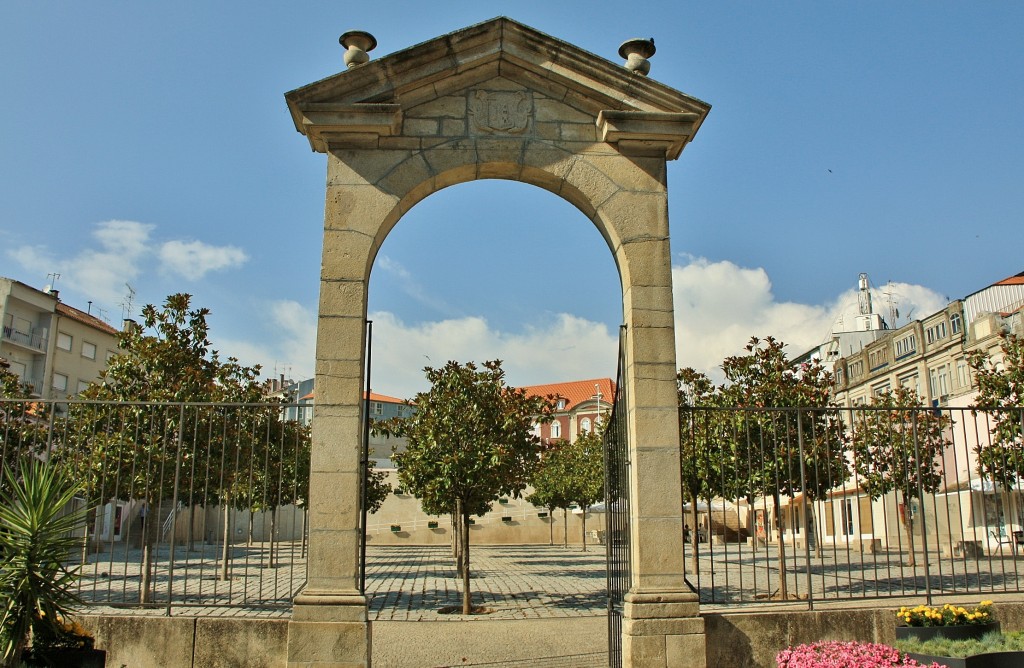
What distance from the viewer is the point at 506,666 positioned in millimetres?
9297

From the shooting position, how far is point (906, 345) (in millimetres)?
41562

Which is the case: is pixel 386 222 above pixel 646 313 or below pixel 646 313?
above

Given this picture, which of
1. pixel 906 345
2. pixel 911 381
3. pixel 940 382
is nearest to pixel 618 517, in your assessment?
pixel 940 382

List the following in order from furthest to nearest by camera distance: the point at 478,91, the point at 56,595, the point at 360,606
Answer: the point at 478,91 → the point at 360,606 → the point at 56,595

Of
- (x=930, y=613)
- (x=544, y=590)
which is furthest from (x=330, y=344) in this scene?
(x=544, y=590)

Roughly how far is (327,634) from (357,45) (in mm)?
5462

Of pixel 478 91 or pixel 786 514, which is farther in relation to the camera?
pixel 786 514

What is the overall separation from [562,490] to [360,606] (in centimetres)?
2940

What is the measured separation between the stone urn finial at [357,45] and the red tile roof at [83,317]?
46932mm

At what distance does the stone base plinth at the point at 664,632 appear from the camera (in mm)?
7008

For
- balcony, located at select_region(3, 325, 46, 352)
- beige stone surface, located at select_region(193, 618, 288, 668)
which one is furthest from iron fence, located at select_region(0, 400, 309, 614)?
balcony, located at select_region(3, 325, 46, 352)

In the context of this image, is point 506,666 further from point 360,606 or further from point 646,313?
point 646,313

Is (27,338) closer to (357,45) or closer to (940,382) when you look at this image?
(357,45)

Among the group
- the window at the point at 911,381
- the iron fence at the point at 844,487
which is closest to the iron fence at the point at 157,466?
the iron fence at the point at 844,487
